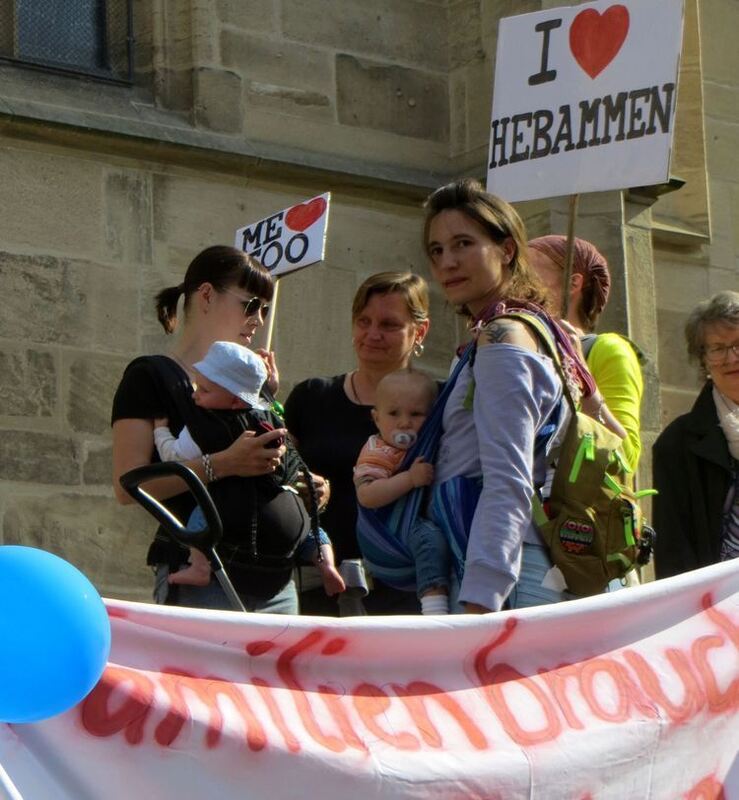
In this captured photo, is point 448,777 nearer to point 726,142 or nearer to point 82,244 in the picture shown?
point 82,244

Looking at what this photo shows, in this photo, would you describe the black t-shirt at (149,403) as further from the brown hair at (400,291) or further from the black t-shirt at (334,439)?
the brown hair at (400,291)

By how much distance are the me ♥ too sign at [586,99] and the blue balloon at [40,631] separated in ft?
10.1

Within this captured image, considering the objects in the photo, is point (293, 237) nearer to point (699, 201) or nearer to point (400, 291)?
point (400, 291)

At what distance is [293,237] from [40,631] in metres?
3.43

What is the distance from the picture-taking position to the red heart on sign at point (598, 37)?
6.05m

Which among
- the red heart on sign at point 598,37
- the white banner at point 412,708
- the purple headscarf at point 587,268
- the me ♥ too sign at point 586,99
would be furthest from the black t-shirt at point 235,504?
the red heart on sign at point 598,37

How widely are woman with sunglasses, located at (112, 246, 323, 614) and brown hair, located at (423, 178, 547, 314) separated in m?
0.64

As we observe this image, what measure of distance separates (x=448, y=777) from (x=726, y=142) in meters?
6.41

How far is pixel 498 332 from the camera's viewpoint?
4.19 meters

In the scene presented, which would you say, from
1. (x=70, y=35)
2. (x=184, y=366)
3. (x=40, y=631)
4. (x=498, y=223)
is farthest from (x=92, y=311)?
(x=40, y=631)

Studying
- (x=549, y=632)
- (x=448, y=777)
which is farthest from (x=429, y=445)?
(x=448, y=777)

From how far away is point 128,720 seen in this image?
3.44 metres

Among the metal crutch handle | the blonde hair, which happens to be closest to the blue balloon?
the metal crutch handle

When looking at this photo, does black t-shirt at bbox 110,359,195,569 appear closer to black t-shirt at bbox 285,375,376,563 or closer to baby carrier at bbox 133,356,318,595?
baby carrier at bbox 133,356,318,595
